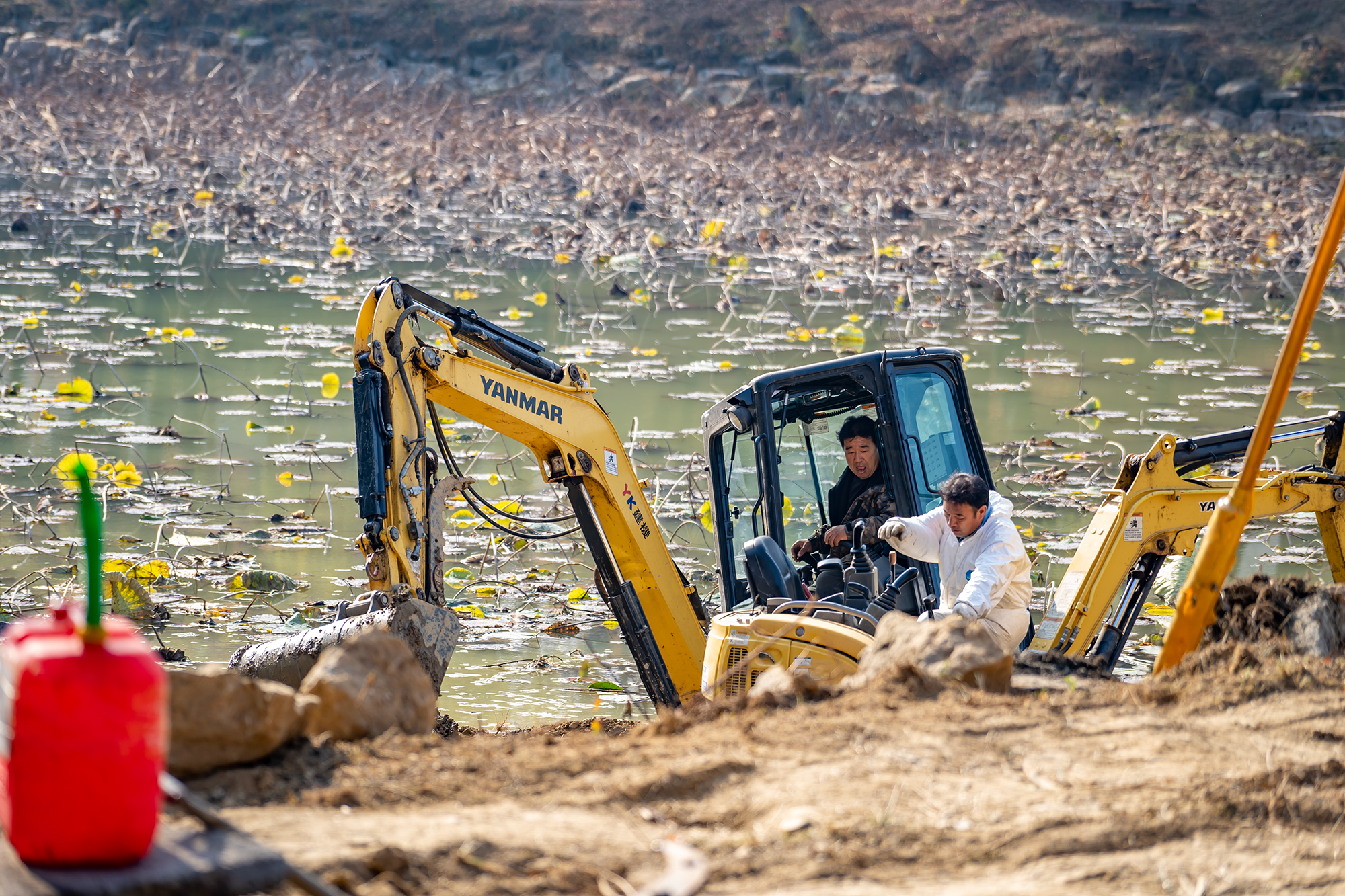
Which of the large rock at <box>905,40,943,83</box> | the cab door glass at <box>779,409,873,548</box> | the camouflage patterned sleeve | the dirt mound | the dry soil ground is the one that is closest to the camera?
the dry soil ground

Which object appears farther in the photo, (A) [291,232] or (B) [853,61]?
(B) [853,61]

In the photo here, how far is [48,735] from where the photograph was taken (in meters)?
2.96

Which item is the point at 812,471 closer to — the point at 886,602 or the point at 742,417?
the point at 742,417

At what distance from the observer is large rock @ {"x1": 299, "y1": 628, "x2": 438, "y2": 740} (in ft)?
14.5

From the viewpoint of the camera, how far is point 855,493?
25.5 feet

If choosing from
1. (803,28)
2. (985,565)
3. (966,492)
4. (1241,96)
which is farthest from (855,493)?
(803,28)

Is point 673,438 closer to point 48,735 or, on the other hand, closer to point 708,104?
point 48,735

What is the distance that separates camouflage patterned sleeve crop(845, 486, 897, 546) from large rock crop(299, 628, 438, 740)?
3.16 metres

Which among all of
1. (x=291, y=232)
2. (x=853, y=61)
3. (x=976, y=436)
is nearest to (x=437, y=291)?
(x=291, y=232)

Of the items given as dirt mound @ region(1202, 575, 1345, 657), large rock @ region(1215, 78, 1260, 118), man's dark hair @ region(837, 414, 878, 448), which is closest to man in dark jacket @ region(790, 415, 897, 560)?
man's dark hair @ region(837, 414, 878, 448)

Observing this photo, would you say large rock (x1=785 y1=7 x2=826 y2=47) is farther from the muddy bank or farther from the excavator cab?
the muddy bank

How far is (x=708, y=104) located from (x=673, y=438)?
24.3 m

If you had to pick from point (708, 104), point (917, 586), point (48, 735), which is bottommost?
point (917, 586)

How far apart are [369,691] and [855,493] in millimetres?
3772
